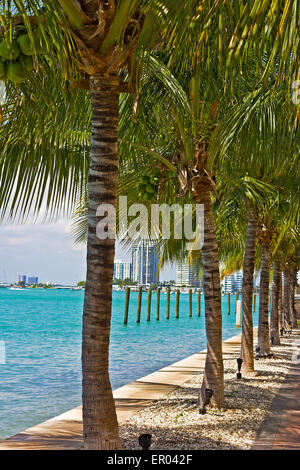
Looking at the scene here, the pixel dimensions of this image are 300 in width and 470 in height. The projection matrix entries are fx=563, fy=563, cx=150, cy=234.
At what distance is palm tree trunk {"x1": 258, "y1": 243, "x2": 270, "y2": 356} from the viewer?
15.8 meters

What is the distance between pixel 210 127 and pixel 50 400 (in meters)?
11.4

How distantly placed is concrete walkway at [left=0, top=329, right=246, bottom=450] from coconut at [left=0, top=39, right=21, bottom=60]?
4973mm

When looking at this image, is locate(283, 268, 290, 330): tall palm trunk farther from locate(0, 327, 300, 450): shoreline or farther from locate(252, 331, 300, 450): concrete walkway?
locate(252, 331, 300, 450): concrete walkway

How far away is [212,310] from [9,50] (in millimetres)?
6072

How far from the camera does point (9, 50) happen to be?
12.0 feet

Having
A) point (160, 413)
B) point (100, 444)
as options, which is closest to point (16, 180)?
point (100, 444)

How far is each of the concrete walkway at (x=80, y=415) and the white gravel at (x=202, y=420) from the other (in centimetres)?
33

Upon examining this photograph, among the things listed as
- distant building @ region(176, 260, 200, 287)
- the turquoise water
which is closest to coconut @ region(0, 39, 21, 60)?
the turquoise water

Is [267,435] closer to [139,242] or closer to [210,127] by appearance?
[210,127]

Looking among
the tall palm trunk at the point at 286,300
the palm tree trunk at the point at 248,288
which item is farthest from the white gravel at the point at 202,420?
the tall palm trunk at the point at 286,300

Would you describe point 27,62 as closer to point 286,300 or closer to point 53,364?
point 53,364

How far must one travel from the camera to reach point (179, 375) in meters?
14.2

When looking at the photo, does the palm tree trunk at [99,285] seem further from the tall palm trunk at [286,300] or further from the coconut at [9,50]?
the tall palm trunk at [286,300]

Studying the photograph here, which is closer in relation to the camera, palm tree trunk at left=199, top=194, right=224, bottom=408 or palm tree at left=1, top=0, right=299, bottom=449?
palm tree at left=1, top=0, right=299, bottom=449
